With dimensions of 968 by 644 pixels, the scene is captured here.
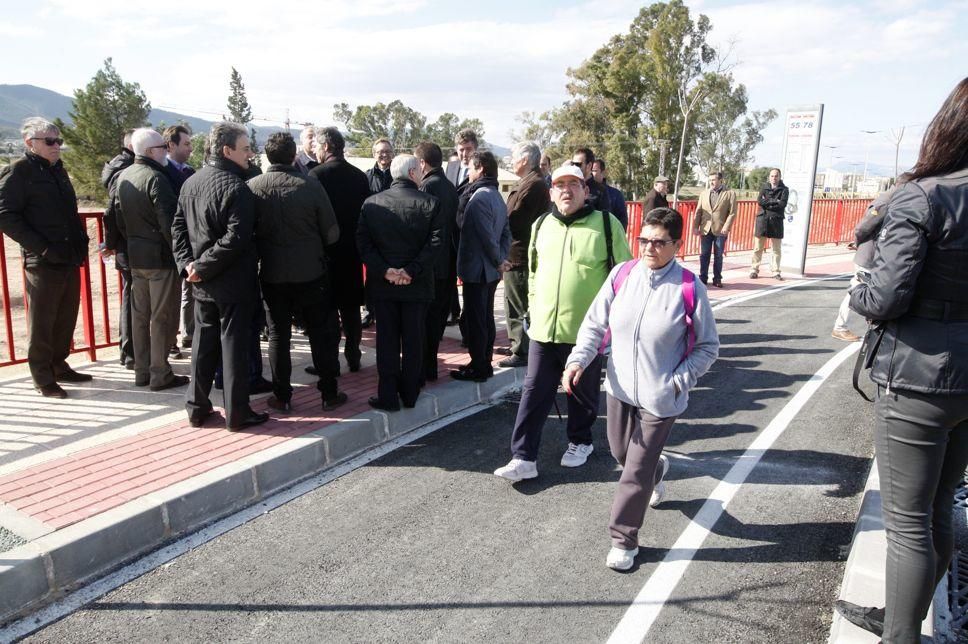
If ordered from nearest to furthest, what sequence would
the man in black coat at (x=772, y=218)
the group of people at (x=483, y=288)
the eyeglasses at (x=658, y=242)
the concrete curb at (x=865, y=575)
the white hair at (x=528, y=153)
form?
the group of people at (x=483, y=288)
the concrete curb at (x=865, y=575)
the eyeglasses at (x=658, y=242)
the white hair at (x=528, y=153)
the man in black coat at (x=772, y=218)

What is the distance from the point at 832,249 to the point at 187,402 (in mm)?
19288

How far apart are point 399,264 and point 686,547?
279cm

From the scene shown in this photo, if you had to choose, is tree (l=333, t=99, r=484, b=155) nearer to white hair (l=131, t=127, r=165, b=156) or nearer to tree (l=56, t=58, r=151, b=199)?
tree (l=56, t=58, r=151, b=199)

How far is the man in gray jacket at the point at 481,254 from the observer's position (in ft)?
20.1

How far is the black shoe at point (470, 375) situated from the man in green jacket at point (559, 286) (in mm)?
1762

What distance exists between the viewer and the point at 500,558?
359 centimetres

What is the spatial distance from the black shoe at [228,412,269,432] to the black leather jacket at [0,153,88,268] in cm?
203

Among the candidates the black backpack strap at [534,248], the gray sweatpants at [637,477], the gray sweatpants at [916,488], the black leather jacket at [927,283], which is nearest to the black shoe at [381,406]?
the black backpack strap at [534,248]

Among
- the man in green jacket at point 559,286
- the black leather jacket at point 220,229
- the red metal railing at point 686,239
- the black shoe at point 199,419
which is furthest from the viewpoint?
the red metal railing at point 686,239

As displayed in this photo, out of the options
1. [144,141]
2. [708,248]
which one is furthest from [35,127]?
[708,248]

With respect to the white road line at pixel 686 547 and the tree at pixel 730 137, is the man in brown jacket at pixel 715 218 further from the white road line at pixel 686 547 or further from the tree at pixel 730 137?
the tree at pixel 730 137

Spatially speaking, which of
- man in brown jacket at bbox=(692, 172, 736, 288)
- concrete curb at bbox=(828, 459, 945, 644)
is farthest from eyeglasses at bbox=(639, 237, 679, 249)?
man in brown jacket at bbox=(692, 172, 736, 288)

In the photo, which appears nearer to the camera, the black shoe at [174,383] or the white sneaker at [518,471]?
the white sneaker at [518,471]

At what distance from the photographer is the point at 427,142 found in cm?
620
